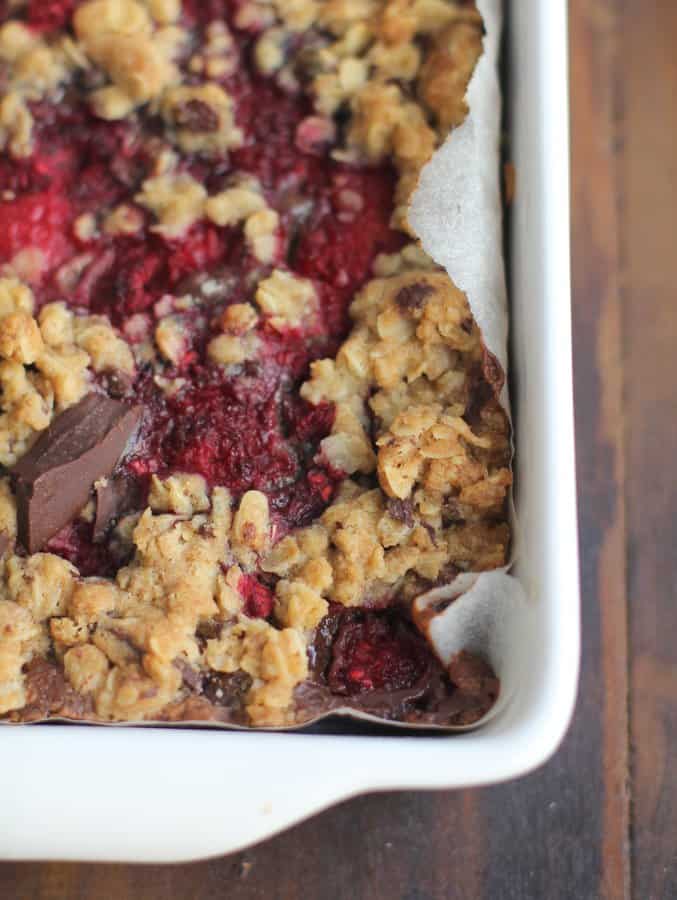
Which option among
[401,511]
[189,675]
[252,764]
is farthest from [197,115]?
[252,764]

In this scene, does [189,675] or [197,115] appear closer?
[189,675]

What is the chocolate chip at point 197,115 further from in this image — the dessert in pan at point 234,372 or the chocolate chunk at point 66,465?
the chocolate chunk at point 66,465

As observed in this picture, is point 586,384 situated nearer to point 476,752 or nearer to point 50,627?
point 476,752

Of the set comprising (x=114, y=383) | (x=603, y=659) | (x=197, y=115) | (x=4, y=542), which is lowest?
(x=603, y=659)

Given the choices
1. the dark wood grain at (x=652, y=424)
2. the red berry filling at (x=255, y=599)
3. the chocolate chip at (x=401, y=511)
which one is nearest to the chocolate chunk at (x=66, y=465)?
the red berry filling at (x=255, y=599)

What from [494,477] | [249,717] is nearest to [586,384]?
[494,477]

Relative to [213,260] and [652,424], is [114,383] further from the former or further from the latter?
[652,424]

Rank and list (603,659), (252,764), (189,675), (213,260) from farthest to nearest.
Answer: (603,659) < (213,260) < (189,675) < (252,764)

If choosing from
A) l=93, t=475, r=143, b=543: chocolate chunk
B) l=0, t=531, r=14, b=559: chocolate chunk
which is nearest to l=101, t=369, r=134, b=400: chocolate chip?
l=93, t=475, r=143, b=543: chocolate chunk
